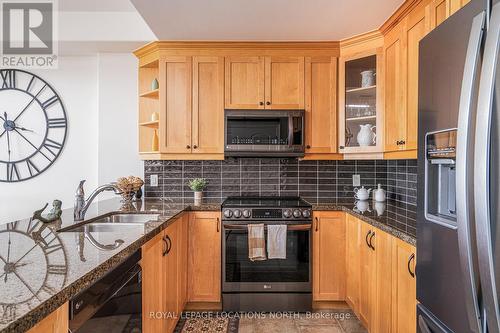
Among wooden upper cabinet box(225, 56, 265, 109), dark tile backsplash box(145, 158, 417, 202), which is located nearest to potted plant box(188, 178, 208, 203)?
dark tile backsplash box(145, 158, 417, 202)

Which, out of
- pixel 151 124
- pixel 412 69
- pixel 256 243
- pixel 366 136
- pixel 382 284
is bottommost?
pixel 382 284

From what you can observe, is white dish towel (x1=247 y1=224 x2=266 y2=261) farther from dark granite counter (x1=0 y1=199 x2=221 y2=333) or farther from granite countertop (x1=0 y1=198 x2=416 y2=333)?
dark granite counter (x1=0 y1=199 x2=221 y2=333)

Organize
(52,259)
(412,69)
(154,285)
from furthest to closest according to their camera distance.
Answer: (412,69) < (154,285) < (52,259)

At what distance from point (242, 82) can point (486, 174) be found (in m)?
2.37

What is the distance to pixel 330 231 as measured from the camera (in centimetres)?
275

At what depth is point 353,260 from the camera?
101 inches

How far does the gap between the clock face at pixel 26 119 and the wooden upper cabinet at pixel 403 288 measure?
3.28m

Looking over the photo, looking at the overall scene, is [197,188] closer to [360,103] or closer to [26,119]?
[360,103]

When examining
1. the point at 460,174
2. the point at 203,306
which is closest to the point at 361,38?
the point at 460,174

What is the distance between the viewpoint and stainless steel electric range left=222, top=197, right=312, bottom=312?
269cm

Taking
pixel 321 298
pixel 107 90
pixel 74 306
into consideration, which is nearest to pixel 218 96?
pixel 107 90

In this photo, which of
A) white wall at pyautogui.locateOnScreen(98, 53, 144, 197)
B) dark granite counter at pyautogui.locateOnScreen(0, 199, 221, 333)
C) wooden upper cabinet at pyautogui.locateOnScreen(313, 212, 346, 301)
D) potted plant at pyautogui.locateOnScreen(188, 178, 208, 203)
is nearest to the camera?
dark granite counter at pyautogui.locateOnScreen(0, 199, 221, 333)

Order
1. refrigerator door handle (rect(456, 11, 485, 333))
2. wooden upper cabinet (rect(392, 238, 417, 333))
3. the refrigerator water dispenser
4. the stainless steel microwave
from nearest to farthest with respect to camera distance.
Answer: refrigerator door handle (rect(456, 11, 485, 333))
the refrigerator water dispenser
wooden upper cabinet (rect(392, 238, 417, 333))
the stainless steel microwave

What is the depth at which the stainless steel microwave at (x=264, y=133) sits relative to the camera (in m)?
2.92
